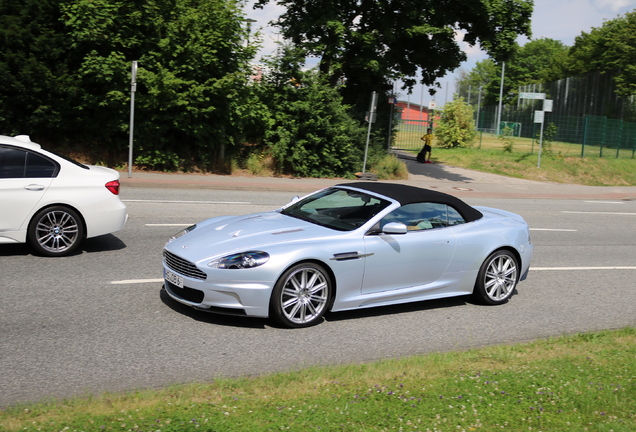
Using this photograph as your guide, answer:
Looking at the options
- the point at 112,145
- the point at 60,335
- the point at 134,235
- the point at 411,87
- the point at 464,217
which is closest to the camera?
the point at 60,335

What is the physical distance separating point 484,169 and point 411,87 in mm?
6287

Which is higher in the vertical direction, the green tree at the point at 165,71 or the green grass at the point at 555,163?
the green tree at the point at 165,71

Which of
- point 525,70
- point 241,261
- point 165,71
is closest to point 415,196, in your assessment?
point 241,261

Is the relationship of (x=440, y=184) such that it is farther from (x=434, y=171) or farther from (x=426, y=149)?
(x=426, y=149)

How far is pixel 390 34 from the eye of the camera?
25094 millimetres

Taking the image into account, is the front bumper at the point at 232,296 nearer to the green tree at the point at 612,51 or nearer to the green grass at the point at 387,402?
the green grass at the point at 387,402

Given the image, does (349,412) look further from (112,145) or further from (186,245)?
(112,145)

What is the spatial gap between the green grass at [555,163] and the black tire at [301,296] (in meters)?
26.1

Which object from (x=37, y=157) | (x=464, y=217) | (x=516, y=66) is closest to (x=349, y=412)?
(x=464, y=217)

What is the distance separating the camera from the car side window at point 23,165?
9039 mm

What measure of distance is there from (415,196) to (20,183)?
5147 mm

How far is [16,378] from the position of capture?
530cm

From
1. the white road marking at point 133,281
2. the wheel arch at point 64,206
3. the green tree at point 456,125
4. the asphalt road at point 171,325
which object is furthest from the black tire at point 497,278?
the green tree at point 456,125

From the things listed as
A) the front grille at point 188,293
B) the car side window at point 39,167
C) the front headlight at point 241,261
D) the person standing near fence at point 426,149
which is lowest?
the front grille at point 188,293
